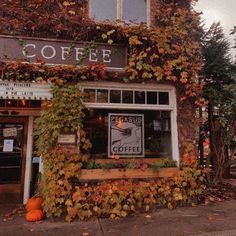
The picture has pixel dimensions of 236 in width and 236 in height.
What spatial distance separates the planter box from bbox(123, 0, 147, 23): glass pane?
12.5ft

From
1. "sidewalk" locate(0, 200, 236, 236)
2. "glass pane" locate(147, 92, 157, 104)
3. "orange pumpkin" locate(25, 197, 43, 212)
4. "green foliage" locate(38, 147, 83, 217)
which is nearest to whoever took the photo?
"sidewalk" locate(0, 200, 236, 236)

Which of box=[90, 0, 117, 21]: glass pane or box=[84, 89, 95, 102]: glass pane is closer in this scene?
box=[84, 89, 95, 102]: glass pane

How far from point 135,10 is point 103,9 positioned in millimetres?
846

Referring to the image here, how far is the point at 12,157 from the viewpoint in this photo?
7359 mm

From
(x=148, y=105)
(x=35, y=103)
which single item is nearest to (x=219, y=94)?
(x=148, y=105)

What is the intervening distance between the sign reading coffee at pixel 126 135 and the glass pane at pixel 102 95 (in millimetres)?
373

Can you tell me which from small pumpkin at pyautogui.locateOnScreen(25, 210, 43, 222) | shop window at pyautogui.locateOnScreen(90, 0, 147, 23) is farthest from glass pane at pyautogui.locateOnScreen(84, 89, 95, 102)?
small pumpkin at pyautogui.locateOnScreen(25, 210, 43, 222)

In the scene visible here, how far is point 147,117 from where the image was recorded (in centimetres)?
709

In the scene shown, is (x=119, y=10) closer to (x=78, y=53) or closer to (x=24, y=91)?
(x=78, y=53)

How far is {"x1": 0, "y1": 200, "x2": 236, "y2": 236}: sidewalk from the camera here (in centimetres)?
509

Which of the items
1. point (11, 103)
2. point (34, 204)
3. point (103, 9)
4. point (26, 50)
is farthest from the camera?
point (103, 9)

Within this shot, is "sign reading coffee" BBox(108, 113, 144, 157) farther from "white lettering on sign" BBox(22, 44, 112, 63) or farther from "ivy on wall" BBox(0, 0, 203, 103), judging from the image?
"white lettering on sign" BBox(22, 44, 112, 63)

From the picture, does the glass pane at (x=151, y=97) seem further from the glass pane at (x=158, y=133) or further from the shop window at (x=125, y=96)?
the glass pane at (x=158, y=133)

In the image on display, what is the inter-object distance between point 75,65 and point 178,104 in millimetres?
2569
